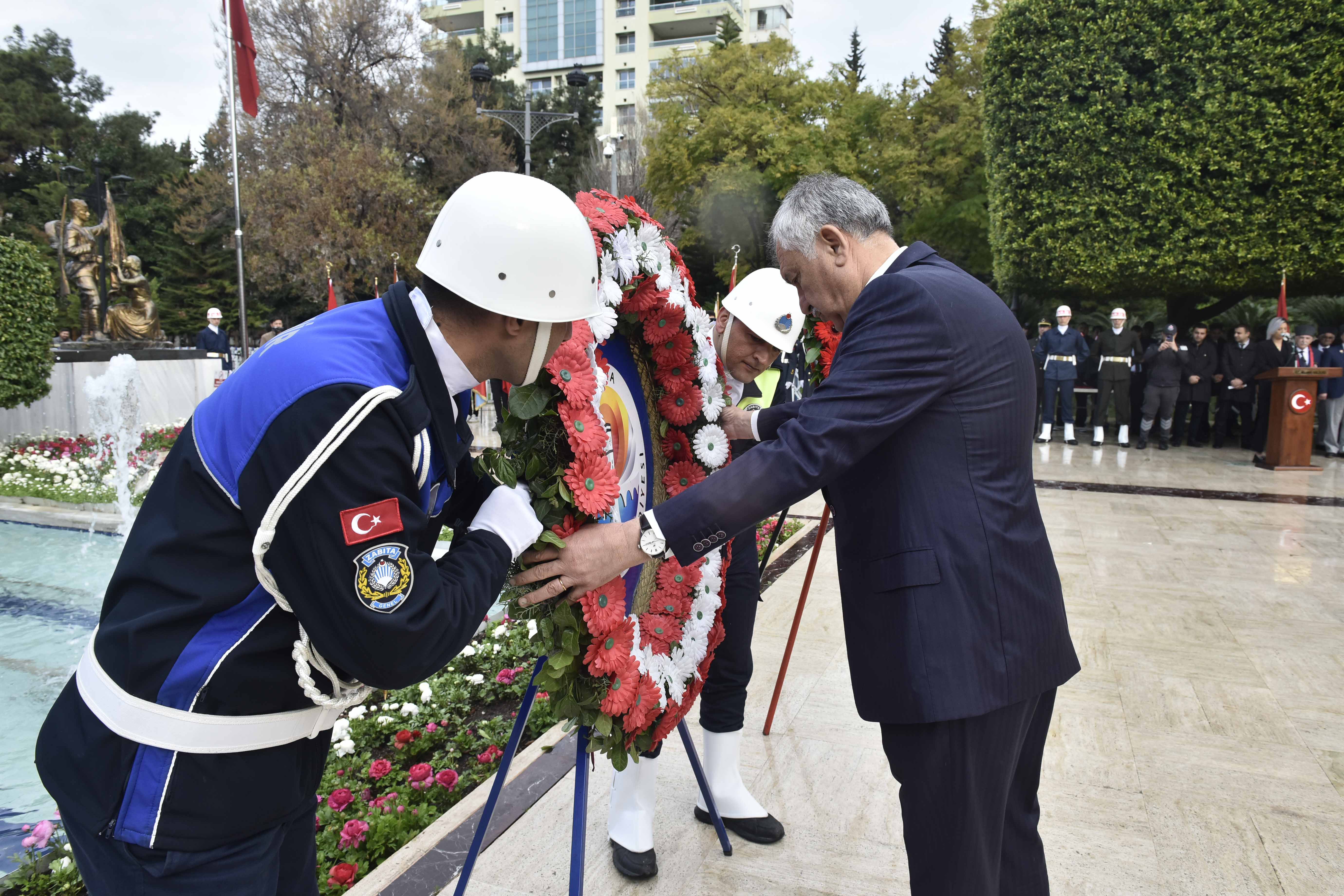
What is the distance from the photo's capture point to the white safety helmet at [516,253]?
1681 mm

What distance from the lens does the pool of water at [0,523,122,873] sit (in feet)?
13.4

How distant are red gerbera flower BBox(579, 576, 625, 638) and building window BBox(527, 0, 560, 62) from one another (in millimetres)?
68956

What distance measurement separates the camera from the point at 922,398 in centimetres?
201

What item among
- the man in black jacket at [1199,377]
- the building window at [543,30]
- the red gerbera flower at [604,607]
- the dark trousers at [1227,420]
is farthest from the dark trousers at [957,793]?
the building window at [543,30]

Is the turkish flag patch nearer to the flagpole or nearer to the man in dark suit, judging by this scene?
the man in dark suit

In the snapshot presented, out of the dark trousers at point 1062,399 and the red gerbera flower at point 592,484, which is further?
the dark trousers at point 1062,399

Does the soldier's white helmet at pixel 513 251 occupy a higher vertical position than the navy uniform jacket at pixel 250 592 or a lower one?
higher

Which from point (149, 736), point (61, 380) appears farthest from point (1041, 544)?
Result: point (61, 380)

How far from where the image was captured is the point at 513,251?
171 centimetres

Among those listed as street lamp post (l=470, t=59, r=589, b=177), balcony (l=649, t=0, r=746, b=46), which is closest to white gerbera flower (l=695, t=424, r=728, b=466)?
street lamp post (l=470, t=59, r=589, b=177)

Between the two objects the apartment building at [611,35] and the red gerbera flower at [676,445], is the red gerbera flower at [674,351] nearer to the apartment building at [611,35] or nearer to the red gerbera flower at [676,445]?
the red gerbera flower at [676,445]

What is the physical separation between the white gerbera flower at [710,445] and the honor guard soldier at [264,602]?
1.47 m

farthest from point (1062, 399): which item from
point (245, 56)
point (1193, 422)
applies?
point (245, 56)

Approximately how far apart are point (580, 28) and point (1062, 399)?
5914cm
